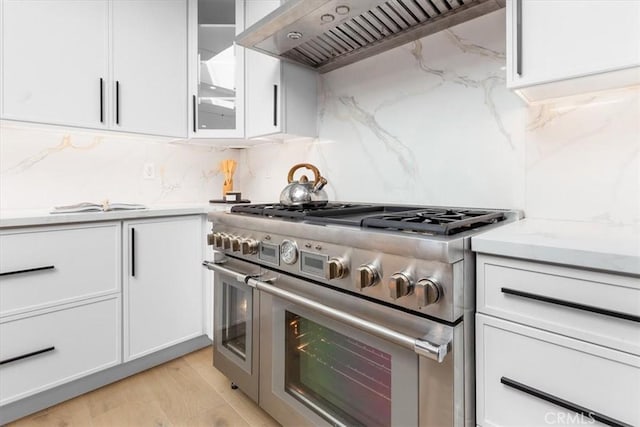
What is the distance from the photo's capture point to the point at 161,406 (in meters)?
1.60

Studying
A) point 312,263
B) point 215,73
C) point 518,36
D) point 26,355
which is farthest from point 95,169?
point 518,36

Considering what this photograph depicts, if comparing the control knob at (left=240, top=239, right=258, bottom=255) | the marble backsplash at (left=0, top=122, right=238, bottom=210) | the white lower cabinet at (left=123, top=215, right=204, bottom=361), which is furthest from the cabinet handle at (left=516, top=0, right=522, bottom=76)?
the marble backsplash at (left=0, top=122, right=238, bottom=210)

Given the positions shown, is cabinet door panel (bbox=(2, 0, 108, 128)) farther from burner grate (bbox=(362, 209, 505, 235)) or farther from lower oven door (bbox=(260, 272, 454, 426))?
burner grate (bbox=(362, 209, 505, 235))

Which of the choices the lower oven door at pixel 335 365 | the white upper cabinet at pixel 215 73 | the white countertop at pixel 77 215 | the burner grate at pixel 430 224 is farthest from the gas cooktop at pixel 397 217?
the white upper cabinet at pixel 215 73

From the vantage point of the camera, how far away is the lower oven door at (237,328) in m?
1.46

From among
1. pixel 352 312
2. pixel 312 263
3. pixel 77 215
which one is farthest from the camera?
pixel 77 215

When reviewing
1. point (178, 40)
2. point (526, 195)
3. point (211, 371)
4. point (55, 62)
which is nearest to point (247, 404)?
point (211, 371)

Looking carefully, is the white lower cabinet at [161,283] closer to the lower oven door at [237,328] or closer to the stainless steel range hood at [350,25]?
the lower oven door at [237,328]

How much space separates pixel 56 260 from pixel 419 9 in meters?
1.92

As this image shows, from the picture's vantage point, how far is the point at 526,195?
1338 millimetres

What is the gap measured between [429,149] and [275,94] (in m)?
0.91

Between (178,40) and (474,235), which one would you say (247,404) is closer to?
(474,235)

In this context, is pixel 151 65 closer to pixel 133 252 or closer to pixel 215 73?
pixel 215 73

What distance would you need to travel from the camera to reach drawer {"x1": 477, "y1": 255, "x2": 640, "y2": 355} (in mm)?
696
